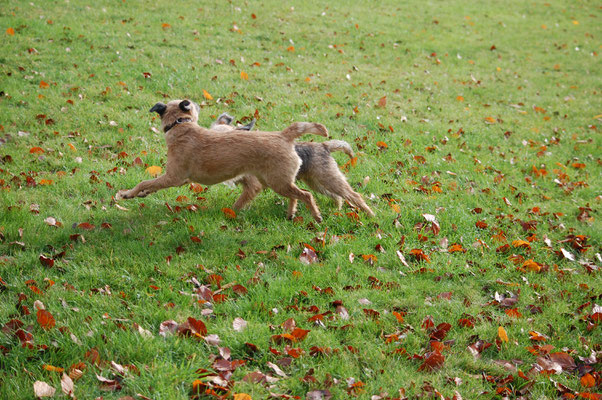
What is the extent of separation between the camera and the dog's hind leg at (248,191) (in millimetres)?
5941

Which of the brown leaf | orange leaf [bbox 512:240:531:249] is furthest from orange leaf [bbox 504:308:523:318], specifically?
the brown leaf

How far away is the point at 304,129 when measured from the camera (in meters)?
5.41

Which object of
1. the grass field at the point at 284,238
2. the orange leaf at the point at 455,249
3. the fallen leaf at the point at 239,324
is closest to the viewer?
the grass field at the point at 284,238

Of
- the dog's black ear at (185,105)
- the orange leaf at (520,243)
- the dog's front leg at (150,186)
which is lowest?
the orange leaf at (520,243)

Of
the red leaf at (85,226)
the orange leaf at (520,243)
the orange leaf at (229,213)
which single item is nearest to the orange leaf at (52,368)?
the red leaf at (85,226)

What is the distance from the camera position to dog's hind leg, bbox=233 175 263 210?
5941 millimetres

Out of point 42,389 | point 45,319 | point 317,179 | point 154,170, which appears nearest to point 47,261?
point 45,319

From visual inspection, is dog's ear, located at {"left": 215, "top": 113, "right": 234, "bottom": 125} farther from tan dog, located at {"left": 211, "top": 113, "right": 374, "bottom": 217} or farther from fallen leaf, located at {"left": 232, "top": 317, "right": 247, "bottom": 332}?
fallen leaf, located at {"left": 232, "top": 317, "right": 247, "bottom": 332}

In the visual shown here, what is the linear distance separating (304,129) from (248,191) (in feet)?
3.51

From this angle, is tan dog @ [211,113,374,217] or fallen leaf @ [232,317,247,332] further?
tan dog @ [211,113,374,217]

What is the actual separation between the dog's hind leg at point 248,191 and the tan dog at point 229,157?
0.82 ft

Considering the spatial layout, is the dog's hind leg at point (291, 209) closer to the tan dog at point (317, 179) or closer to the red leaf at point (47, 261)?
the tan dog at point (317, 179)

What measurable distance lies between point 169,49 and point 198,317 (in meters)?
8.41

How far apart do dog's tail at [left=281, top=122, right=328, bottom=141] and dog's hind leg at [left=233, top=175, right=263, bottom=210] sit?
0.75m
